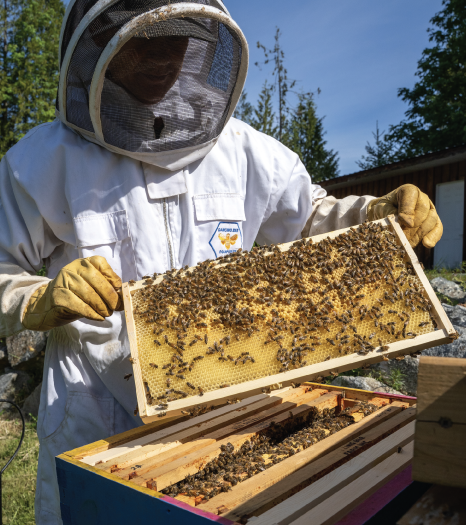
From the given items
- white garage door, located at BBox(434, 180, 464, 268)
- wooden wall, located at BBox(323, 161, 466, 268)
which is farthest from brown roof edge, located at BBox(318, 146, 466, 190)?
white garage door, located at BBox(434, 180, 464, 268)

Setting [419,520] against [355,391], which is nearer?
[419,520]

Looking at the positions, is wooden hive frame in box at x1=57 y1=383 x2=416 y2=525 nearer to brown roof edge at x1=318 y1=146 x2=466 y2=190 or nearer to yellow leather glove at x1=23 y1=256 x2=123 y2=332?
yellow leather glove at x1=23 y1=256 x2=123 y2=332

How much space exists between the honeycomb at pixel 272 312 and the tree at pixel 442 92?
2494 centimetres

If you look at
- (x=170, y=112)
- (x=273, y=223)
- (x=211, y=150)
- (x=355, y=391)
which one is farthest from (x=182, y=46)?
(x=355, y=391)

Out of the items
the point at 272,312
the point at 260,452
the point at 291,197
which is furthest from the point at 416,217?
the point at 260,452

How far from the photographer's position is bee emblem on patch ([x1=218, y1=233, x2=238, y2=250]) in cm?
277

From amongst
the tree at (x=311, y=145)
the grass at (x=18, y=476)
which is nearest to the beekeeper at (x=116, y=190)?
the grass at (x=18, y=476)

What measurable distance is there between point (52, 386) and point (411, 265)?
7.09 ft

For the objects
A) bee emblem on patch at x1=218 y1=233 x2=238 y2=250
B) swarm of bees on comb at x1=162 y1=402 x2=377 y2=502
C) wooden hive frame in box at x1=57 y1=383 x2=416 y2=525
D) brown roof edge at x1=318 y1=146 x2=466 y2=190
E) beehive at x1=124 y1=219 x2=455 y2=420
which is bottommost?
swarm of bees on comb at x1=162 y1=402 x2=377 y2=502

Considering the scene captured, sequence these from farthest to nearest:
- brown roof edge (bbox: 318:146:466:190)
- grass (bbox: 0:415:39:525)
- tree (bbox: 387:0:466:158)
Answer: tree (bbox: 387:0:466:158) < brown roof edge (bbox: 318:146:466:190) < grass (bbox: 0:415:39:525)

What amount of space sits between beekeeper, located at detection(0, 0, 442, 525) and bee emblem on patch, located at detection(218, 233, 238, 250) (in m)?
0.01

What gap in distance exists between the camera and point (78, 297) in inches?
78.2

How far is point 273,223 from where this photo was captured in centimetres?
322

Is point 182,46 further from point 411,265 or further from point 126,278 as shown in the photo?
point 411,265
